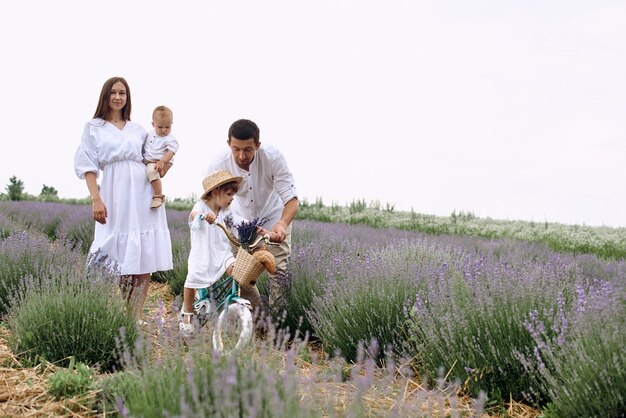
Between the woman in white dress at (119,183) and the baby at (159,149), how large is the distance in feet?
0.27

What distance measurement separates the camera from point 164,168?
18.9 feet

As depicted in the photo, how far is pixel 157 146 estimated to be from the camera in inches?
227

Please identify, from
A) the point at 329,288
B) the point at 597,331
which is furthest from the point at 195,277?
the point at 597,331

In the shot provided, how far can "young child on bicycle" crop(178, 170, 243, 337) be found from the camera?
4.51 m

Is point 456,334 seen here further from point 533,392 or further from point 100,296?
point 100,296

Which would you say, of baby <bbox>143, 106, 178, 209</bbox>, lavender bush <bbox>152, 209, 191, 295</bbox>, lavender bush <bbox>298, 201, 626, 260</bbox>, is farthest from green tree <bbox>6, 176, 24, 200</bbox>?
baby <bbox>143, 106, 178, 209</bbox>

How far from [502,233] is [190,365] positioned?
39.0 ft

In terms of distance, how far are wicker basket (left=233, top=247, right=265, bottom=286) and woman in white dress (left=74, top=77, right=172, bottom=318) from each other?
1.49 meters

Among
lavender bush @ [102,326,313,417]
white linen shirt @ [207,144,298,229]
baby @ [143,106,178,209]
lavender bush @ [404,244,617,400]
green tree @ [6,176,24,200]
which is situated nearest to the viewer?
lavender bush @ [102,326,313,417]

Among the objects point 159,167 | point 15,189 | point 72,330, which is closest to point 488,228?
point 159,167

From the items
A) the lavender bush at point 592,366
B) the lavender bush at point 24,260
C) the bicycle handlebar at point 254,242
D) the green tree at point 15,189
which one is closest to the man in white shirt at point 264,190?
the bicycle handlebar at point 254,242

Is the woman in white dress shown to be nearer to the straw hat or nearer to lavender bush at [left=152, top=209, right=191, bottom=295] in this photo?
the straw hat

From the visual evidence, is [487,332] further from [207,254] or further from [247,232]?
[207,254]

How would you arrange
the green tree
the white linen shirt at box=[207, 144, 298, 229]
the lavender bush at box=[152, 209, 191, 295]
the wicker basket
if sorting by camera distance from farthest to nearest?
the green tree < the lavender bush at box=[152, 209, 191, 295] < the white linen shirt at box=[207, 144, 298, 229] < the wicker basket
